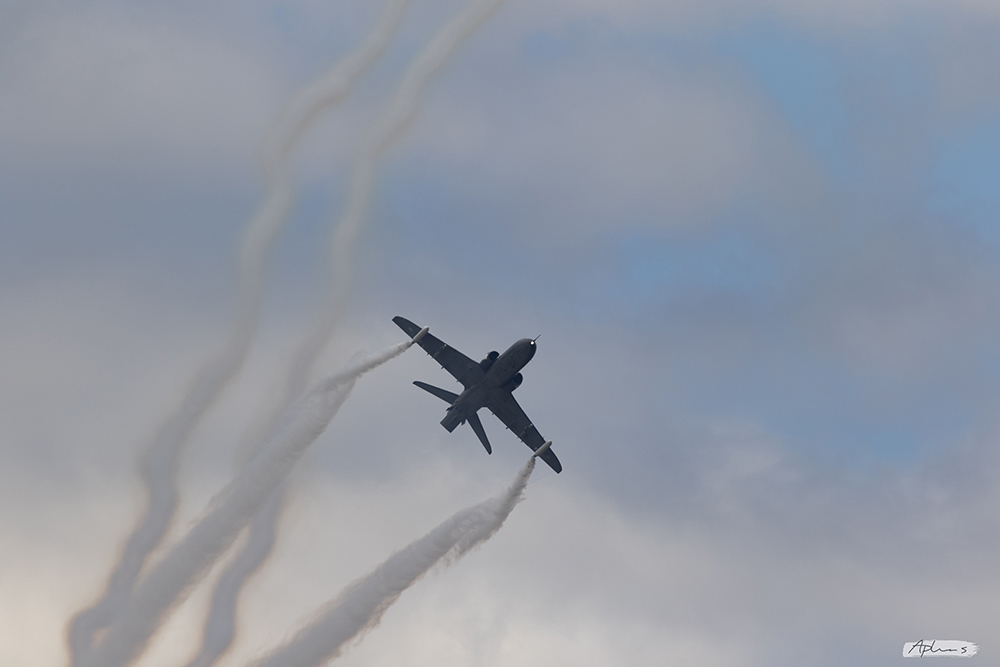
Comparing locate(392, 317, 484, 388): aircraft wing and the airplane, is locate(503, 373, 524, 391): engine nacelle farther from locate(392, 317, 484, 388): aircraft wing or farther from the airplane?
locate(392, 317, 484, 388): aircraft wing

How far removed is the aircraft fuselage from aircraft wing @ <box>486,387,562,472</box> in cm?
136

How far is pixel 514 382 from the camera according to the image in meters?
96.8

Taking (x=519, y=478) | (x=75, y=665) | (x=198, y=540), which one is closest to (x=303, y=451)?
(x=198, y=540)

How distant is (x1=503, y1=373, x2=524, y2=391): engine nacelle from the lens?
317 ft

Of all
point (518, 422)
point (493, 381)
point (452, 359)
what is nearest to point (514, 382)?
point (493, 381)

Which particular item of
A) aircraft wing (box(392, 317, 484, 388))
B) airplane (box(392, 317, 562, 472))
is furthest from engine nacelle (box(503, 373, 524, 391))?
aircraft wing (box(392, 317, 484, 388))

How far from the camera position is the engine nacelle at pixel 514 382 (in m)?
96.6

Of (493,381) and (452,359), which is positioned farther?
(452,359)

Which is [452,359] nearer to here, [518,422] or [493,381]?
[493,381]

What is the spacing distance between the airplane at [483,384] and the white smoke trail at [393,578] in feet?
15.4

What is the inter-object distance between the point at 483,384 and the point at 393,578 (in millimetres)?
17841

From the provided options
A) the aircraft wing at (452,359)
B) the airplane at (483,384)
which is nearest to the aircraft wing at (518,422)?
the airplane at (483,384)

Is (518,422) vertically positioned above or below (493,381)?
above

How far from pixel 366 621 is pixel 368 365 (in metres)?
21.1
